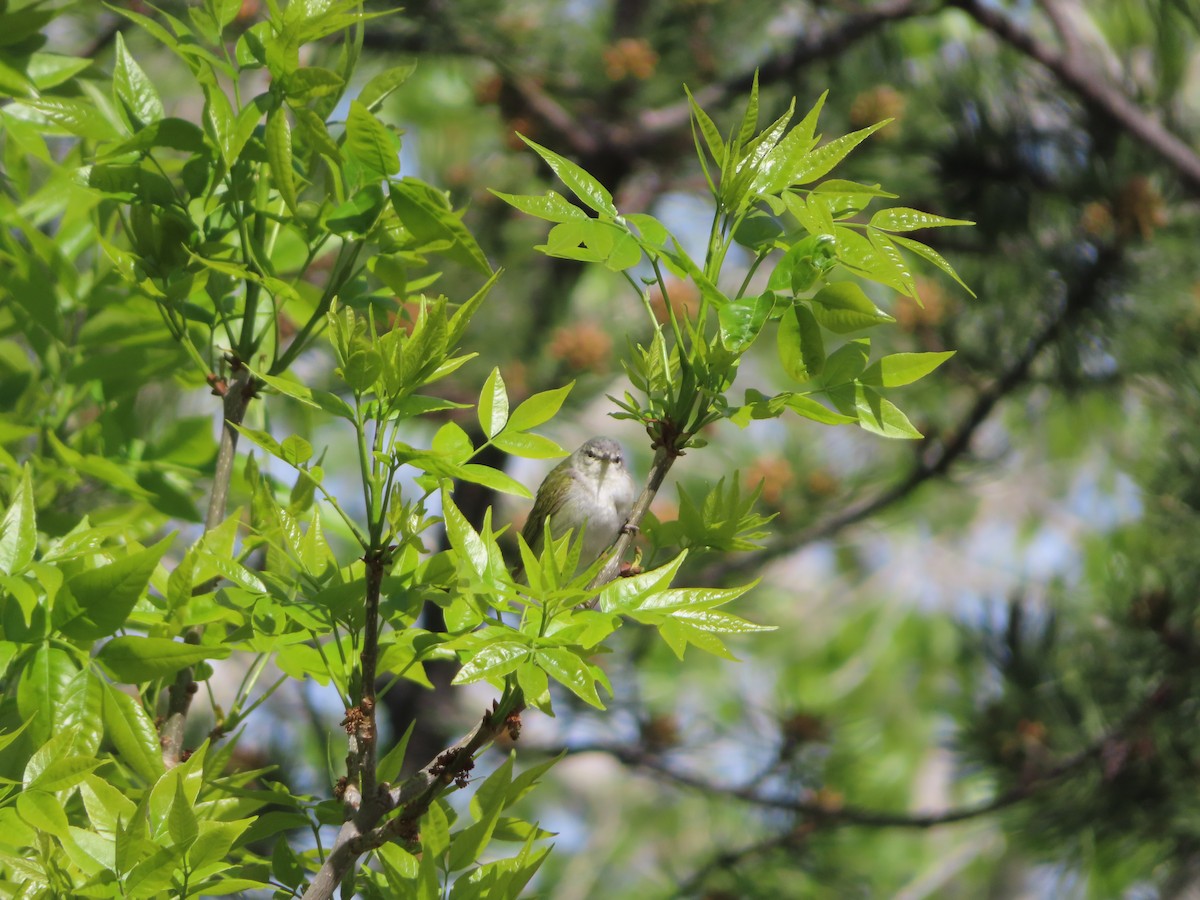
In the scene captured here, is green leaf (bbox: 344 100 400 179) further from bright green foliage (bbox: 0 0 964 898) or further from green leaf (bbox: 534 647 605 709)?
green leaf (bbox: 534 647 605 709)

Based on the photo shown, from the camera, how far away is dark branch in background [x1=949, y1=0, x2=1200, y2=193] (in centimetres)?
257

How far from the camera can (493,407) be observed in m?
1.00

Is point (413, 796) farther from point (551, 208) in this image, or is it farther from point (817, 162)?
point (817, 162)

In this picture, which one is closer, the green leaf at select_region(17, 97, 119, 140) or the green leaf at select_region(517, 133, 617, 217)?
the green leaf at select_region(517, 133, 617, 217)

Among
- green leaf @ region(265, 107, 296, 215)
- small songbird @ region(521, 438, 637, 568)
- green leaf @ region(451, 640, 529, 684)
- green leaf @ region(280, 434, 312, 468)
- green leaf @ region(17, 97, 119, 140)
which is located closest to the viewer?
green leaf @ region(451, 640, 529, 684)

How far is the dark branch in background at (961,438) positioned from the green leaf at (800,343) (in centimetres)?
172

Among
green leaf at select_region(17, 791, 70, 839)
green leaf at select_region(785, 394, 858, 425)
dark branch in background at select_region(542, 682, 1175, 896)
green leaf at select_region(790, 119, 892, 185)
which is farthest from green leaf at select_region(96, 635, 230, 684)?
dark branch in background at select_region(542, 682, 1175, 896)

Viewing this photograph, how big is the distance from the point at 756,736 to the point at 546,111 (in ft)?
5.24

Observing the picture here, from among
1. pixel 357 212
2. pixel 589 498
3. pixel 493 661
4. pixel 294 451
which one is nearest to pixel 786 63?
pixel 589 498

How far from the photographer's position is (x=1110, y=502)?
6500mm

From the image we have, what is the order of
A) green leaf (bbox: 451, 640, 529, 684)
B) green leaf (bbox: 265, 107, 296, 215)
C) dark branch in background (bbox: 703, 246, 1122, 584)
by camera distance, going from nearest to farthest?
1. green leaf (bbox: 451, 640, 529, 684)
2. green leaf (bbox: 265, 107, 296, 215)
3. dark branch in background (bbox: 703, 246, 1122, 584)

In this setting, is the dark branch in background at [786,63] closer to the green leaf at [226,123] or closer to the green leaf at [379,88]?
the green leaf at [379,88]

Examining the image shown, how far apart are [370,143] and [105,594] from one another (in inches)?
16.6

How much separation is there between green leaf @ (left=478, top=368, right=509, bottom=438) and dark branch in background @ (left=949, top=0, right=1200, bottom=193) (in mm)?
1947
